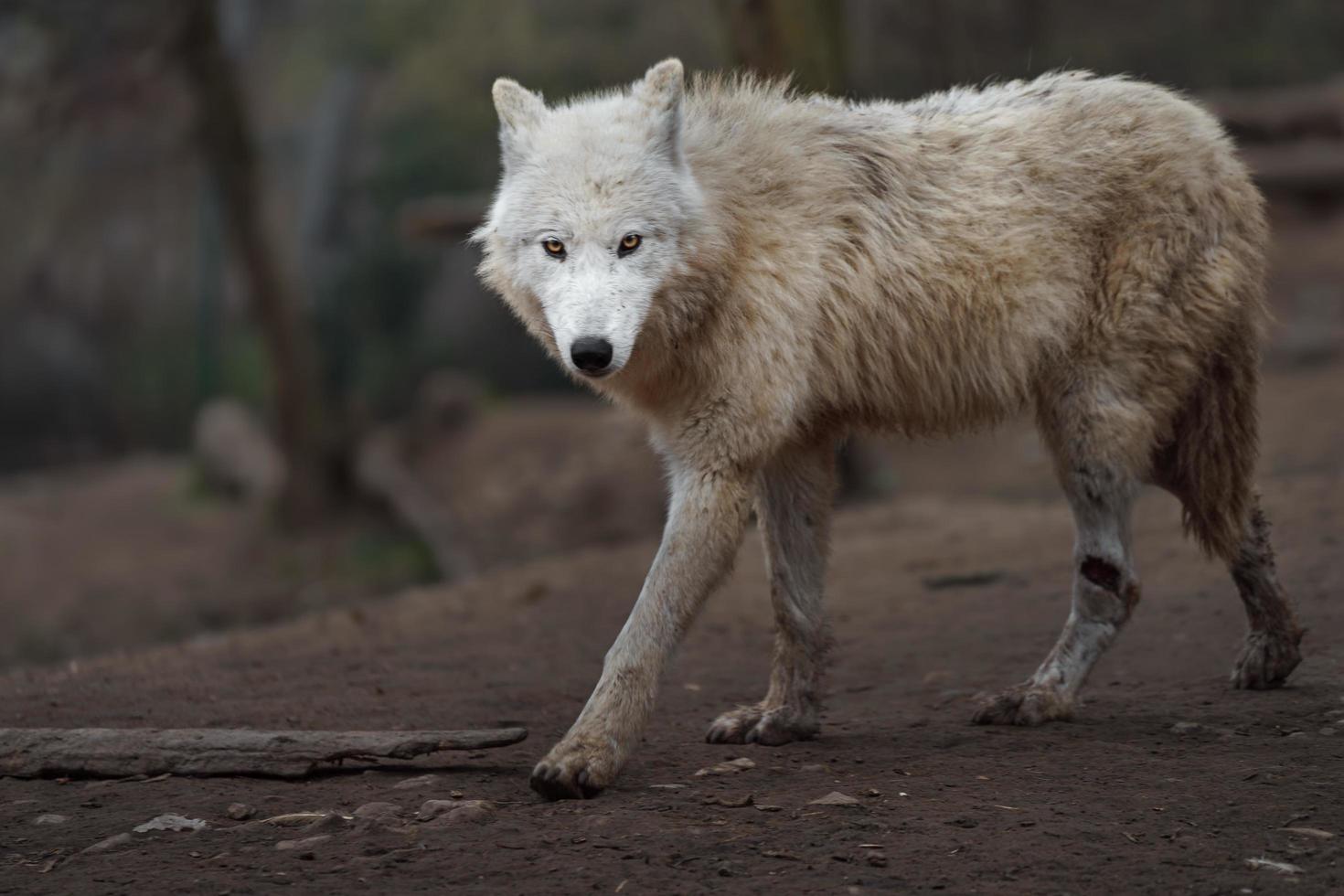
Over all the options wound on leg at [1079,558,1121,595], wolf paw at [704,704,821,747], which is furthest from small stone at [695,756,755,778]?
wound on leg at [1079,558,1121,595]

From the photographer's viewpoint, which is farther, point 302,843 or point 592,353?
point 592,353

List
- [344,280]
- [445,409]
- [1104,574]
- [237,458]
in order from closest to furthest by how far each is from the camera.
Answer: [1104,574] < [237,458] < [445,409] < [344,280]

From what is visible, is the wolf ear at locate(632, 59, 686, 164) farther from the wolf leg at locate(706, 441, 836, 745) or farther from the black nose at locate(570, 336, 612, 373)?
the wolf leg at locate(706, 441, 836, 745)

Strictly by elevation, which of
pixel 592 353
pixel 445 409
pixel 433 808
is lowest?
pixel 445 409

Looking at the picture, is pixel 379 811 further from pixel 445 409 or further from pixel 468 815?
pixel 445 409

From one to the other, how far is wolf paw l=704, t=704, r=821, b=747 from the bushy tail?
4.72 ft

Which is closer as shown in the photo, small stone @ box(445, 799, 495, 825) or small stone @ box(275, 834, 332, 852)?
small stone @ box(275, 834, 332, 852)

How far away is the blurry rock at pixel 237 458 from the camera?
529 inches

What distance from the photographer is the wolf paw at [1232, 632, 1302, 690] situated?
446 centimetres

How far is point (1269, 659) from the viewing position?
14.7ft

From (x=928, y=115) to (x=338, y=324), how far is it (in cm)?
1246

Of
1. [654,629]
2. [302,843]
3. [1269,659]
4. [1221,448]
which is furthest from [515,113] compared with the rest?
[1269,659]

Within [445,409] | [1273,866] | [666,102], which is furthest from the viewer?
[445,409]

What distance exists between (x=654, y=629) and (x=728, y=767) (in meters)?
0.47
